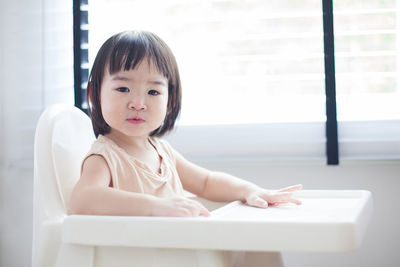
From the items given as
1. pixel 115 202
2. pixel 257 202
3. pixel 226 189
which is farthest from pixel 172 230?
pixel 226 189

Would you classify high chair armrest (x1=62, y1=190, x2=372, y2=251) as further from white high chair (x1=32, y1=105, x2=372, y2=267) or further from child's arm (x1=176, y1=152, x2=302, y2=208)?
child's arm (x1=176, y1=152, x2=302, y2=208)

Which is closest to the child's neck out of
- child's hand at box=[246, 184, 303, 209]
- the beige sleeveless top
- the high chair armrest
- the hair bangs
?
the beige sleeveless top

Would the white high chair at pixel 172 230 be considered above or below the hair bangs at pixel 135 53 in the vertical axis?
below

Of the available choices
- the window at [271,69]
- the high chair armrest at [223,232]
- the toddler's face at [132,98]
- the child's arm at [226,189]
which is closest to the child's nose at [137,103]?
the toddler's face at [132,98]

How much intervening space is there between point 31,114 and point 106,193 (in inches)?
31.7

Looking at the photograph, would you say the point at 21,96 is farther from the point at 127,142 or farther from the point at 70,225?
the point at 70,225

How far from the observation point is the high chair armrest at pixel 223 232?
0.54 meters

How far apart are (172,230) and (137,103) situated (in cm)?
39

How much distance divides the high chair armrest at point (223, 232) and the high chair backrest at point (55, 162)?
209mm

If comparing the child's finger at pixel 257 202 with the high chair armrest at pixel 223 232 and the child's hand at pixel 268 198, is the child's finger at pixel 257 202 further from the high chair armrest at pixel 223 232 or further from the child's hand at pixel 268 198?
the high chair armrest at pixel 223 232

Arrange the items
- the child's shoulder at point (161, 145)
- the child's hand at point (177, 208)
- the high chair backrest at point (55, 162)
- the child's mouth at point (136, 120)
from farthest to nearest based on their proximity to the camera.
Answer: the child's shoulder at point (161, 145) < the child's mouth at point (136, 120) < the high chair backrest at point (55, 162) < the child's hand at point (177, 208)

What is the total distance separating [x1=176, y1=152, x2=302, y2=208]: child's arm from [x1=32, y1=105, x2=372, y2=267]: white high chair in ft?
0.11

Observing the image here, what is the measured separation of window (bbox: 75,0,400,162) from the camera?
4.44 ft

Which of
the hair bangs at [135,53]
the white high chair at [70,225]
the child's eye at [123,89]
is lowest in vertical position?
the white high chair at [70,225]
